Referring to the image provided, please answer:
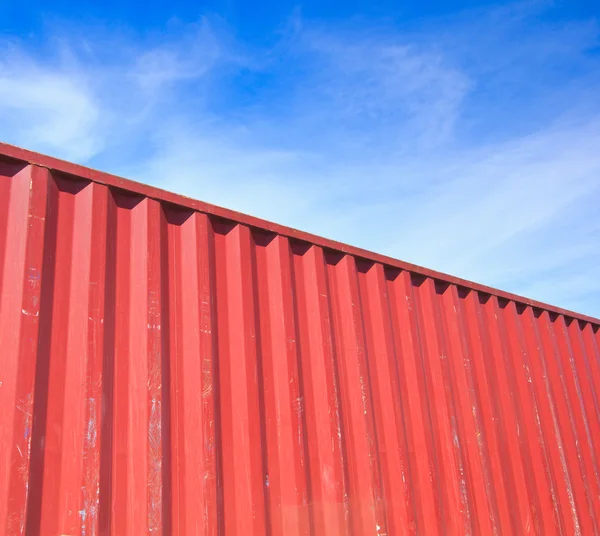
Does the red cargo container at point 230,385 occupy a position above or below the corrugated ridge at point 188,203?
below

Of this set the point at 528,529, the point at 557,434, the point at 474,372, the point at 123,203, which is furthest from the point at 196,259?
the point at 557,434

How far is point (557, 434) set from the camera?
523cm

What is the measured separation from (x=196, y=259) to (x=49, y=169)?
2.92ft

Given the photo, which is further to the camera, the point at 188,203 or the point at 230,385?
the point at 188,203

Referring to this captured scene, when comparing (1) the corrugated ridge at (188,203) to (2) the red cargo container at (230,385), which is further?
(1) the corrugated ridge at (188,203)

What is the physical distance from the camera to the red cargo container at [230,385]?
8.09 ft

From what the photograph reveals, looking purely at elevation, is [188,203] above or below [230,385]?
above

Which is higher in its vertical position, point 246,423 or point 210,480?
point 246,423

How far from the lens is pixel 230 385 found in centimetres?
308

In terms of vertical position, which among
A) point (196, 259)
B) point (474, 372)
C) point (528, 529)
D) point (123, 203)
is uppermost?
point (123, 203)

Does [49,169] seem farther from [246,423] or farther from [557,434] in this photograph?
[557,434]

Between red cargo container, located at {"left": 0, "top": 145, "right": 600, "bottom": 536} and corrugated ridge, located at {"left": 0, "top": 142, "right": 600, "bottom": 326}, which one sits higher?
corrugated ridge, located at {"left": 0, "top": 142, "right": 600, "bottom": 326}

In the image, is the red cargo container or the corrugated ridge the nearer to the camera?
the red cargo container

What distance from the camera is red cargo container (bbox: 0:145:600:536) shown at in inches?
97.0
